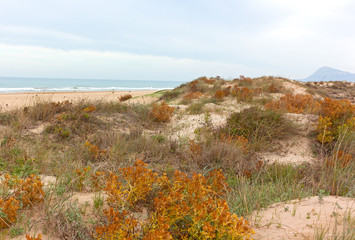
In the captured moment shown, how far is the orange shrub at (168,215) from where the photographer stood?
190 centimetres

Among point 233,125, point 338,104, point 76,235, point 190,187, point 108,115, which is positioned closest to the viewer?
point 76,235

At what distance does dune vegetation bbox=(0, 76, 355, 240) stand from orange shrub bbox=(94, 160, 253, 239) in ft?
0.04

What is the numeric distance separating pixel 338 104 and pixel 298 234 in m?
5.66

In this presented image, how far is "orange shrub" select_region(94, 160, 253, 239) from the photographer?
1.90 m

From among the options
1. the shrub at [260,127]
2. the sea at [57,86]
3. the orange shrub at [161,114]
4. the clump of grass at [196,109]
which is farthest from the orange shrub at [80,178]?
the clump of grass at [196,109]

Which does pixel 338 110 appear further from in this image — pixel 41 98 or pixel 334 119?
pixel 41 98

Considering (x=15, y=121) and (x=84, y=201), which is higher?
(x=15, y=121)

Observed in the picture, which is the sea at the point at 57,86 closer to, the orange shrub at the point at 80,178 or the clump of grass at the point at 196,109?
the clump of grass at the point at 196,109

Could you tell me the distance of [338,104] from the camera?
659 cm

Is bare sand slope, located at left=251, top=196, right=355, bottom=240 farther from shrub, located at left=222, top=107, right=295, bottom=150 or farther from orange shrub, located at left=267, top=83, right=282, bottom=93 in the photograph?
orange shrub, located at left=267, top=83, right=282, bottom=93

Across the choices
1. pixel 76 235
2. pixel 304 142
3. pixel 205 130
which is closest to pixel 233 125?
pixel 205 130

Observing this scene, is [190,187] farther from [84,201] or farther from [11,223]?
[11,223]

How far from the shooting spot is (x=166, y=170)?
4012 mm

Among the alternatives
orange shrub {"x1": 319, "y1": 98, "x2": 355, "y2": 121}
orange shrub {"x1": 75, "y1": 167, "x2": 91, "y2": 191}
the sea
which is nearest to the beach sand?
the sea
